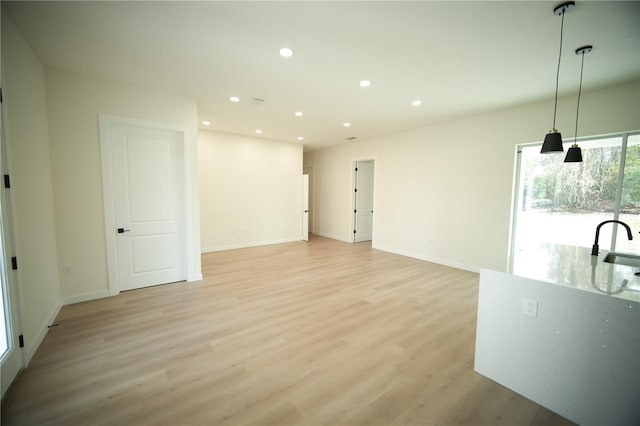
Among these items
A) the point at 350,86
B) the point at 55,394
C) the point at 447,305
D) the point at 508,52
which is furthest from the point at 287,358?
the point at 508,52

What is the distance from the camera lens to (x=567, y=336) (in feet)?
5.66

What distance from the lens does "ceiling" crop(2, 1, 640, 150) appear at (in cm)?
197

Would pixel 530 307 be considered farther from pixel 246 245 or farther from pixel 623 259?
pixel 246 245

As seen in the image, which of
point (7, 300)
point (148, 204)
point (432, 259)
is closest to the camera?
point (7, 300)

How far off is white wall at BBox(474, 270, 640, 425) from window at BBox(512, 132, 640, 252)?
8.68 ft

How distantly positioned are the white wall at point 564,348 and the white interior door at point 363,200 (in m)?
5.36

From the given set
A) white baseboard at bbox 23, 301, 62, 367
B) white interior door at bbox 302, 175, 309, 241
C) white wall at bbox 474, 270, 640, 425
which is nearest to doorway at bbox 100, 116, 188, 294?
white baseboard at bbox 23, 301, 62, 367

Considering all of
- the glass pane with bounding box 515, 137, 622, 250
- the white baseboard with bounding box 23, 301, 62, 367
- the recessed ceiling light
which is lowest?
the white baseboard with bounding box 23, 301, 62, 367

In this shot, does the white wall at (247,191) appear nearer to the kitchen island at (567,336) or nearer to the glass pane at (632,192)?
the kitchen island at (567,336)

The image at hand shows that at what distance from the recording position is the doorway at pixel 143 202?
3.45m

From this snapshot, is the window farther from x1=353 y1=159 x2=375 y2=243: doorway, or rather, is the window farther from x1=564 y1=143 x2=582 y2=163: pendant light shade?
x1=353 y1=159 x2=375 y2=243: doorway

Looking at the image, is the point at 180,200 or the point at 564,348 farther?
the point at 180,200

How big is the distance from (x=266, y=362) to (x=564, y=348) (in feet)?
7.28

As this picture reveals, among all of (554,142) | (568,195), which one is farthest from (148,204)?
(568,195)
